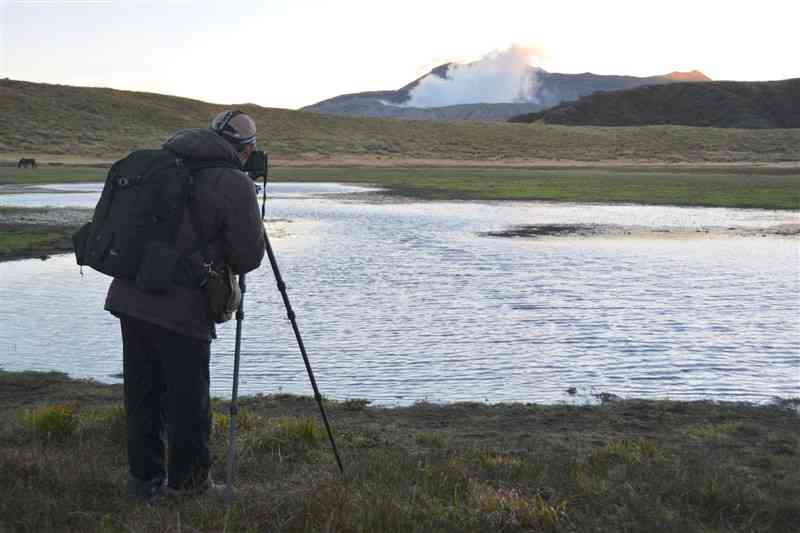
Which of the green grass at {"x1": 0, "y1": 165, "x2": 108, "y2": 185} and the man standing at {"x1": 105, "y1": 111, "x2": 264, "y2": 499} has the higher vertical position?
the man standing at {"x1": 105, "y1": 111, "x2": 264, "y2": 499}

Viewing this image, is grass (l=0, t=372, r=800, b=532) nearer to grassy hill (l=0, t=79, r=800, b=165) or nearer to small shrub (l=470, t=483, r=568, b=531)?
small shrub (l=470, t=483, r=568, b=531)

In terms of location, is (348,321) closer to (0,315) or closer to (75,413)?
(0,315)

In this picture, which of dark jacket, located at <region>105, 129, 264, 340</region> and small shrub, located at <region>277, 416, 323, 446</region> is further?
small shrub, located at <region>277, 416, 323, 446</region>

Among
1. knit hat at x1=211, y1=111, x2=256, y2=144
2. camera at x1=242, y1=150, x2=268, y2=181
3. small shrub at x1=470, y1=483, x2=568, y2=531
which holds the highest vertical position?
knit hat at x1=211, y1=111, x2=256, y2=144

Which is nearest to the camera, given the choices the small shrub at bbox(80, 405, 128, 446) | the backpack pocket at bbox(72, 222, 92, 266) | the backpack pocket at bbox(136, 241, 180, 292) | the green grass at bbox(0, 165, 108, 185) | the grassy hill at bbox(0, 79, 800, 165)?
the backpack pocket at bbox(136, 241, 180, 292)

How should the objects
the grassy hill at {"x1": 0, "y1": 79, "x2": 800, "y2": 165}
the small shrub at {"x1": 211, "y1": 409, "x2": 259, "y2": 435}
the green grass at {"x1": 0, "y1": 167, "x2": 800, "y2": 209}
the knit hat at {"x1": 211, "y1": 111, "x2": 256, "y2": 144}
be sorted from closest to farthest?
the knit hat at {"x1": 211, "y1": 111, "x2": 256, "y2": 144}
the small shrub at {"x1": 211, "y1": 409, "x2": 259, "y2": 435}
the green grass at {"x1": 0, "y1": 167, "x2": 800, "y2": 209}
the grassy hill at {"x1": 0, "y1": 79, "x2": 800, "y2": 165}

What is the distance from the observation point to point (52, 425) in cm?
713

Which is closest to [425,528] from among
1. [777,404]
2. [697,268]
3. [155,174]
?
[155,174]

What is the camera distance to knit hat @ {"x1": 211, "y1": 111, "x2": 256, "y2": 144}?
18.7 ft

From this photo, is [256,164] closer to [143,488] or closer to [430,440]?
[143,488]

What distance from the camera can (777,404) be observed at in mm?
9555

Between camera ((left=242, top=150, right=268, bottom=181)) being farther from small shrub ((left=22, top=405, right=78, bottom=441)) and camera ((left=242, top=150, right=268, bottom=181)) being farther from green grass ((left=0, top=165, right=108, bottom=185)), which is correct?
green grass ((left=0, top=165, right=108, bottom=185))

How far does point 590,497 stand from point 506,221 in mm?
24703

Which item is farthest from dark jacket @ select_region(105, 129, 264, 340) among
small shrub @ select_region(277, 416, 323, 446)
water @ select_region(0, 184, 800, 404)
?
water @ select_region(0, 184, 800, 404)
